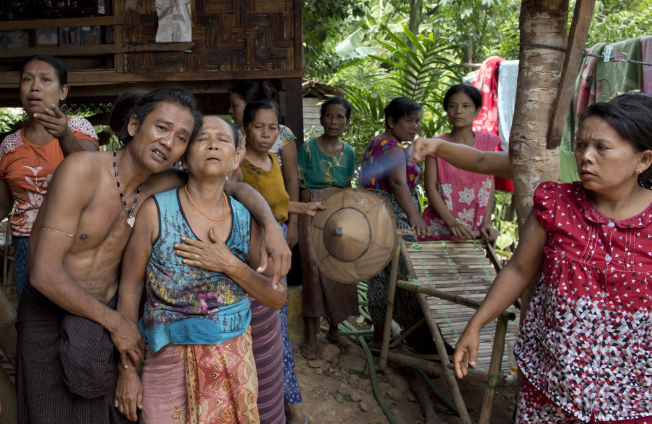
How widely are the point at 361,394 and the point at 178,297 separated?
2.47m

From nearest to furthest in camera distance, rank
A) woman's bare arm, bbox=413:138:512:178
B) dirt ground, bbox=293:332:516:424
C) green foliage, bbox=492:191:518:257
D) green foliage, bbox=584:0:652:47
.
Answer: woman's bare arm, bbox=413:138:512:178 → dirt ground, bbox=293:332:516:424 → green foliage, bbox=492:191:518:257 → green foliage, bbox=584:0:652:47

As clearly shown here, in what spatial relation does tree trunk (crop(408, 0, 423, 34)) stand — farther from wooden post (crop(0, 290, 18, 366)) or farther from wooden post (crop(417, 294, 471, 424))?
wooden post (crop(0, 290, 18, 366))

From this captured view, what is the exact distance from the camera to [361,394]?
13.2 ft

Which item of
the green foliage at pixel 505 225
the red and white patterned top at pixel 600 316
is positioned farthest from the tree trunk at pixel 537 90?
the green foliage at pixel 505 225

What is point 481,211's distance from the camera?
4219mm

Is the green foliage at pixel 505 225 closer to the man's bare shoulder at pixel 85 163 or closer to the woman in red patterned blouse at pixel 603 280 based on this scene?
the woman in red patterned blouse at pixel 603 280

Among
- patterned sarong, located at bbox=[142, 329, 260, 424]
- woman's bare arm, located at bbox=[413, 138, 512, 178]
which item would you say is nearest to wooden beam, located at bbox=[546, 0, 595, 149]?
woman's bare arm, located at bbox=[413, 138, 512, 178]

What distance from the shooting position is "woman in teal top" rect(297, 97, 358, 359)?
444 centimetres

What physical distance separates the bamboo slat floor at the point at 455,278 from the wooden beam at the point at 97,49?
243cm

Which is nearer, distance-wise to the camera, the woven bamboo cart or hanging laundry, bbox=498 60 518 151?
the woven bamboo cart

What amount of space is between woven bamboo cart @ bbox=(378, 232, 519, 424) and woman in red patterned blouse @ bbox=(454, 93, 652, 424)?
55.0 inches

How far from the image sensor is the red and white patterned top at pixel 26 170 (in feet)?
8.80

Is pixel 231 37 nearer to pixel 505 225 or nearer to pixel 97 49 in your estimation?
pixel 97 49

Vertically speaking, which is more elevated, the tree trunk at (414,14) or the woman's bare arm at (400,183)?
the tree trunk at (414,14)
